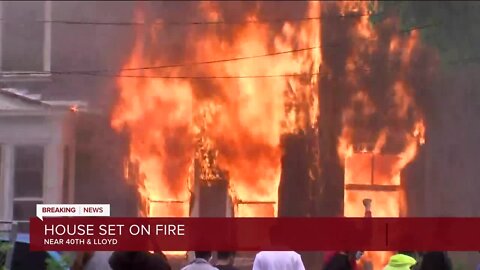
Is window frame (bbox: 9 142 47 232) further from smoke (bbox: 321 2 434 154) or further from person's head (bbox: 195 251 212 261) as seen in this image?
smoke (bbox: 321 2 434 154)

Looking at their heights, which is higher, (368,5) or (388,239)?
(368,5)

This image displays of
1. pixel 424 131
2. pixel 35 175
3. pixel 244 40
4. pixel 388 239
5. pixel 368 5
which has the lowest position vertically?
pixel 388 239

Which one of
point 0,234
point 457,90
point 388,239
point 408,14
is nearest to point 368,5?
point 408,14

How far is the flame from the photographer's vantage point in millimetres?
3061

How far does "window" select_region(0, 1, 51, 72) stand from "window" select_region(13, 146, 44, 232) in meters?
0.46

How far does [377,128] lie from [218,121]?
84cm

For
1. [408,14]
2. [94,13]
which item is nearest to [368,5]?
[408,14]

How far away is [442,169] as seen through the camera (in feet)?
9.98

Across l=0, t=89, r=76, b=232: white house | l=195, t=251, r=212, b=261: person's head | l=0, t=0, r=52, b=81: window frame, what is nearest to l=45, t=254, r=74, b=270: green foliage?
l=0, t=89, r=76, b=232: white house

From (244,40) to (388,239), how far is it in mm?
1329

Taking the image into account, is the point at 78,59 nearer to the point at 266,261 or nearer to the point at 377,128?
the point at 266,261

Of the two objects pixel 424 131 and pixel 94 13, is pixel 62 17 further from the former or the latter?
pixel 424 131

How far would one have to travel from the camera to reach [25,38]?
10.4 feet

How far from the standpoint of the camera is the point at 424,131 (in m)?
3.10
